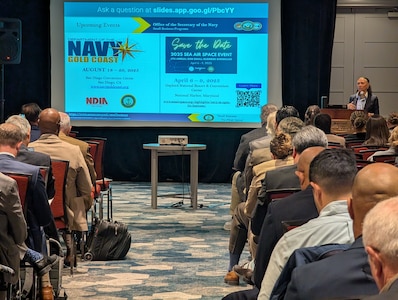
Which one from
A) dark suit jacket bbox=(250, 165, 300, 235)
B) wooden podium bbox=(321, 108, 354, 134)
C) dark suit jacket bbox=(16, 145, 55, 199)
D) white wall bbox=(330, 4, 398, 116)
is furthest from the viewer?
white wall bbox=(330, 4, 398, 116)

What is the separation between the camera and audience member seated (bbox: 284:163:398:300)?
213 centimetres

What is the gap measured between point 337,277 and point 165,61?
1047cm

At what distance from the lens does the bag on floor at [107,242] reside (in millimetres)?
6691

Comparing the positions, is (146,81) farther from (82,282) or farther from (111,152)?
(82,282)

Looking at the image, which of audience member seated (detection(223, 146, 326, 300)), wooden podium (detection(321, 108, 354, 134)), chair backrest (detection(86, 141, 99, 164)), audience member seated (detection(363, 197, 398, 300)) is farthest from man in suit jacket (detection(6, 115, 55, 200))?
wooden podium (detection(321, 108, 354, 134))

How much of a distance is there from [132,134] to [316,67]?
297 centimetres

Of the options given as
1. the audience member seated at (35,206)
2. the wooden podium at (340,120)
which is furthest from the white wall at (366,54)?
the audience member seated at (35,206)

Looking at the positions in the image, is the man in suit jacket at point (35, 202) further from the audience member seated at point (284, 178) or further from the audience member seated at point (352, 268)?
the audience member seated at point (352, 268)

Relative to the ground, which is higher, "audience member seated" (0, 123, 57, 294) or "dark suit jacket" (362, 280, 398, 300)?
"dark suit jacket" (362, 280, 398, 300)

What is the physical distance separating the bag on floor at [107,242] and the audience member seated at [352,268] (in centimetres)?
444

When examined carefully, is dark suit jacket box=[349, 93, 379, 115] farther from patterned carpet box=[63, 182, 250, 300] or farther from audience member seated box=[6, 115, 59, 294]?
audience member seated box=[6, 115, 59, 294]

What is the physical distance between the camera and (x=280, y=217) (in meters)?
3.55

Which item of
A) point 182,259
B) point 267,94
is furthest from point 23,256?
point 267,94

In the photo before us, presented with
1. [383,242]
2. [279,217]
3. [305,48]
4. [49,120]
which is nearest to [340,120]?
[305,48]
